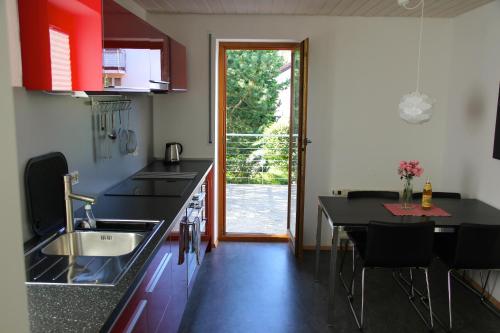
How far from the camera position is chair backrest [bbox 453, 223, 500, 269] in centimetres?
296

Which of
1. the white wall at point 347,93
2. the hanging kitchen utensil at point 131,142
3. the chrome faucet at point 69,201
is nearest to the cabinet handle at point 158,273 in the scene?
the chrome faucet at point 69,201

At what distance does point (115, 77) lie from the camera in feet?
7.66

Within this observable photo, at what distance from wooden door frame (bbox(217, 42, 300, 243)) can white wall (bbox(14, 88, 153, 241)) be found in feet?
3.79

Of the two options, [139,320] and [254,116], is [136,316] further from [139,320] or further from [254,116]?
[254,116]

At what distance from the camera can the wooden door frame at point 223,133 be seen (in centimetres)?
464

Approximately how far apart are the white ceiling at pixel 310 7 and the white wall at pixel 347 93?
14 centimetres

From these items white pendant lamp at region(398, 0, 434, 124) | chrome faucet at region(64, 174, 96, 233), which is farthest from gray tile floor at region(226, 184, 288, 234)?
chrome faucet at region(64, 174, 96, 233)

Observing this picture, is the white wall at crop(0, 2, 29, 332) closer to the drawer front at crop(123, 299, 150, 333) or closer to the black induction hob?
the drawer front at crop(123, 299, 150, 333)

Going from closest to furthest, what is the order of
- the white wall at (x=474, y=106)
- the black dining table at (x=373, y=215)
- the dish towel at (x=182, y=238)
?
the dish towel at (x=182, y=238)
the black dining table at (x=373, y=215)
the white wall at (x=474, y=106)

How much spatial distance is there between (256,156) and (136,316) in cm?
394

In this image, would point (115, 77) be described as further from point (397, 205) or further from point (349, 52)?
point (349, 52)

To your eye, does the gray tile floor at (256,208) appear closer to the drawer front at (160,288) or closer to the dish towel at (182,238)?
the dish towel at (182,238)

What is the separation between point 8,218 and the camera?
0.75 metres

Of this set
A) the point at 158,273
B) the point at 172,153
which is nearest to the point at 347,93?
the point at 172,153
